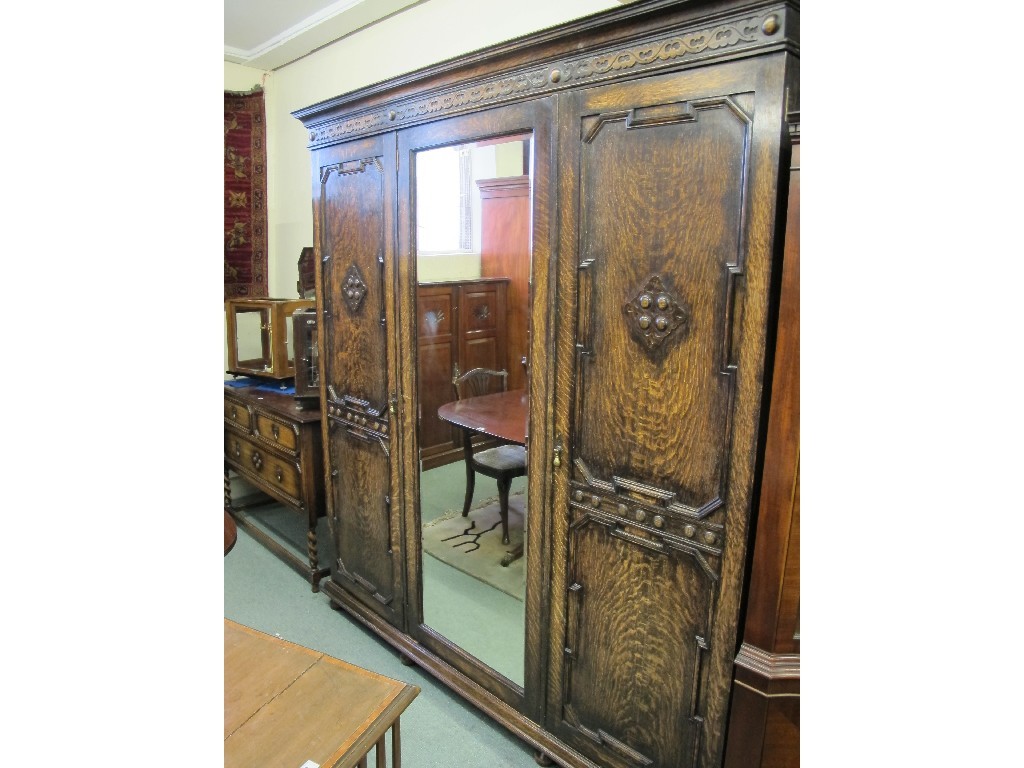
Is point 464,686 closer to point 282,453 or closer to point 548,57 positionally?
point 282,453

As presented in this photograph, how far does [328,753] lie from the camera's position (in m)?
0.94

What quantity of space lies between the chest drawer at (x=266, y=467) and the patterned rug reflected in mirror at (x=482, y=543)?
84cm

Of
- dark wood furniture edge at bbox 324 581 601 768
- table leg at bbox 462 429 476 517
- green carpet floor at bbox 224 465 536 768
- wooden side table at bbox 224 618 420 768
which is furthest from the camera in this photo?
table leg at bbox 462 429 476 517

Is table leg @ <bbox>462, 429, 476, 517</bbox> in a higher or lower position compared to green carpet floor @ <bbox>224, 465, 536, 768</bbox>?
higher

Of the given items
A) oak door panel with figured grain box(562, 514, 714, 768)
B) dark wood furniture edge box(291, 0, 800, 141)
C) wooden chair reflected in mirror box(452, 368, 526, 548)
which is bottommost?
oak door panel with figured grain box(562, 514, 714, 768)

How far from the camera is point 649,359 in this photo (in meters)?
1.30

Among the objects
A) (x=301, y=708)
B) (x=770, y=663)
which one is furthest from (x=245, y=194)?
(x=770, y=663)

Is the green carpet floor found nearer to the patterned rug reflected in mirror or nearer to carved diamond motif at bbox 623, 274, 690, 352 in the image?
the patterned rug reflected in mirror

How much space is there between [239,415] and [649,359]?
7.19 ft

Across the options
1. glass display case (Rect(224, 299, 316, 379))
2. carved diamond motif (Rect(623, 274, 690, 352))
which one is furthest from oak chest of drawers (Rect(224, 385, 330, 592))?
carved diamond motif (Rect(623, 274, 690, 352))

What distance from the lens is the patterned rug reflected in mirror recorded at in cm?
176

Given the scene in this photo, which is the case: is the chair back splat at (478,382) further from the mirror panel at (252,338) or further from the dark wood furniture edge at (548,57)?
the mirror panel at (252,338)

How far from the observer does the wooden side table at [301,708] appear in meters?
0.94
